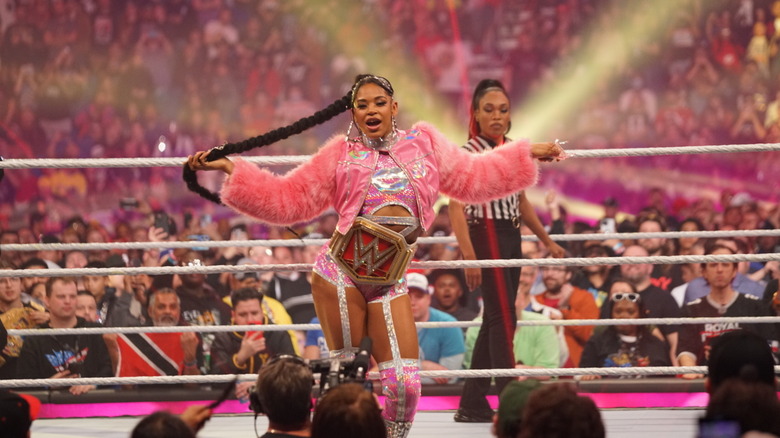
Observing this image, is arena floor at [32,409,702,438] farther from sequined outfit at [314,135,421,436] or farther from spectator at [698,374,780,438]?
spectator at [698,374,780,438]

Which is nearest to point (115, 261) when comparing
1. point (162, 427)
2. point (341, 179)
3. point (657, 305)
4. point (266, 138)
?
point (657, 305)

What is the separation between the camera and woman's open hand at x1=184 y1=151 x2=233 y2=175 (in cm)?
289

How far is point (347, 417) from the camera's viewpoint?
2014 mm

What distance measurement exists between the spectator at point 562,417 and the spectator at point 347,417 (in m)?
0.31

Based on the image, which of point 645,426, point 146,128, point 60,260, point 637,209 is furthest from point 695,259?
point 146,128

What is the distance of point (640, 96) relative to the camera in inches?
349

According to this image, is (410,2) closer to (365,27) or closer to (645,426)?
(365,27)

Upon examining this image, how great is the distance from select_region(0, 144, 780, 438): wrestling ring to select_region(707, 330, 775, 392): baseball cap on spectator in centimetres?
75

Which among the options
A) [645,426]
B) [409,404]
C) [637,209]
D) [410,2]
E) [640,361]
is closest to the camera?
[409,404]

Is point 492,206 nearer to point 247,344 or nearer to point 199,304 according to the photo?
point 247,344

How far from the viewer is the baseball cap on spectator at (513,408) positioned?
212 cm

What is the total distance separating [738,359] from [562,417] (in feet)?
1.95

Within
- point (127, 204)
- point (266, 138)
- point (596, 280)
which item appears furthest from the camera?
point (127, 204)

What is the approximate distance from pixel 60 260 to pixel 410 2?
4.29m
